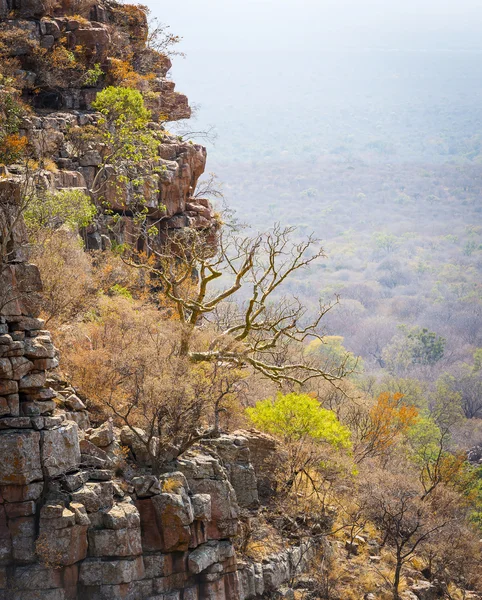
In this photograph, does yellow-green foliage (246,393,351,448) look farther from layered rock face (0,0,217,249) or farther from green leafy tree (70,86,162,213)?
green leafy tree (70,86,162,213)

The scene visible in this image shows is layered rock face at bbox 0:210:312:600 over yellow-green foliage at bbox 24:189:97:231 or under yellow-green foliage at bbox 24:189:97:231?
under

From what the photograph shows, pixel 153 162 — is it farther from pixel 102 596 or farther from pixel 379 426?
pixel 102 596

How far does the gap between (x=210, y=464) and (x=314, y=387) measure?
23409mm

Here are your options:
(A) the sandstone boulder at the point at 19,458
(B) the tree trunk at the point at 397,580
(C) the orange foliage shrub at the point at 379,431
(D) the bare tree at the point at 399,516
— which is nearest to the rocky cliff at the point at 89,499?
(A) the sandstone boulder at the point at 19,458

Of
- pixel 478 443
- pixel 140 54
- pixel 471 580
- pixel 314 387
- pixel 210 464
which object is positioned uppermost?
pixel 140 54

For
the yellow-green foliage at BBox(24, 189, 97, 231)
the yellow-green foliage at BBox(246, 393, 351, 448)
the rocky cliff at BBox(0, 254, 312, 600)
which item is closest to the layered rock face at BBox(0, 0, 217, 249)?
the yellow-green foliage at BBox(24, 189, 97, 231)

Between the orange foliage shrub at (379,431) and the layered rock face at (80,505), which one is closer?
the layered rock face at (80,505)

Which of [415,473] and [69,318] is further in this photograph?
[415,473]

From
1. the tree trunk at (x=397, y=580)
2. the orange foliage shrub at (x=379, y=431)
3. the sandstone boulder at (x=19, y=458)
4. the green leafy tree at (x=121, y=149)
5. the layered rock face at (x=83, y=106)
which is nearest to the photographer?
the sandstone boulder at (x=19, y=458)

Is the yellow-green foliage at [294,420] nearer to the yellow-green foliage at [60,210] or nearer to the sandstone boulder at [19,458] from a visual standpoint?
the yellow-green foliage at [60,210]

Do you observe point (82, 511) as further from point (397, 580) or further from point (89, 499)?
point (397, 580)

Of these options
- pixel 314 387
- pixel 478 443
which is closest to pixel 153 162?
pixel 314 387

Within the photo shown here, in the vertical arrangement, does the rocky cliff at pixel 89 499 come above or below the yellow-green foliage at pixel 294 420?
above

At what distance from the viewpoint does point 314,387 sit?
156ft
